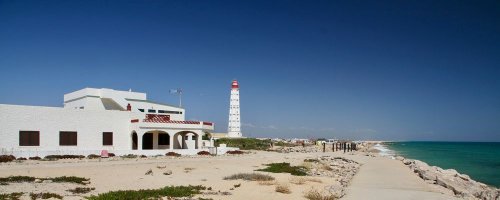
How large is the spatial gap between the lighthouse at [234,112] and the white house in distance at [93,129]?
111 ft

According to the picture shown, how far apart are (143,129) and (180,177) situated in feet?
53.9

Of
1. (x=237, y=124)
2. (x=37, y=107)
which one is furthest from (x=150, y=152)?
(x=237, y=124)

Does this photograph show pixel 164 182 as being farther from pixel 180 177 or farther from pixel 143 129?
pixel 143 129

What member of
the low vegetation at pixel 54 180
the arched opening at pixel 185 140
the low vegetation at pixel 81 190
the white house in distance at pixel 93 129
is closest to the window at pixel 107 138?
the white house in distance at pixel 93 129

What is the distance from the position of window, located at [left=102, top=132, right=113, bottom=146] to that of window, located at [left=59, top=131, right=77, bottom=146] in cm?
232

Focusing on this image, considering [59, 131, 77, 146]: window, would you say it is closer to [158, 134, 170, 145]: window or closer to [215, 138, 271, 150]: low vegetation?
[158, 134, 170, 145]: window

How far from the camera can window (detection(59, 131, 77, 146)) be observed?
31.5m

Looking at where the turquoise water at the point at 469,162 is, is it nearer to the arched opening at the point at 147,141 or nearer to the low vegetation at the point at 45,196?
the low vegetation at the point at 45,196

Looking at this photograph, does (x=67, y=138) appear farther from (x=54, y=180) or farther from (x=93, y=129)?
(x=54, y=180)

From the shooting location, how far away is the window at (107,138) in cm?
3388

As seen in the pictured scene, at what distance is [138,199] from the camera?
41.5 feet

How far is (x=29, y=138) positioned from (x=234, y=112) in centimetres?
4914

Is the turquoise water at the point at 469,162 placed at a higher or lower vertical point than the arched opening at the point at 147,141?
lower

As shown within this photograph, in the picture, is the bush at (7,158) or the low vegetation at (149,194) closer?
the low vegetation at (149,194)
